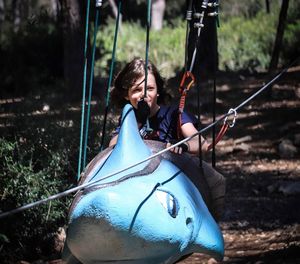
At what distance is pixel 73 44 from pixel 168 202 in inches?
346

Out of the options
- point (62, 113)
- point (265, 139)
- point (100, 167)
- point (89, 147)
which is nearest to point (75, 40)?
point (265, 139)

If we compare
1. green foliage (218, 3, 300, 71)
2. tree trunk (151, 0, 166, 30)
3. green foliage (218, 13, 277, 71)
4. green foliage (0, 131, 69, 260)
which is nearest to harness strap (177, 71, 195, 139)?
green foliage (0, 131, 69, 260)

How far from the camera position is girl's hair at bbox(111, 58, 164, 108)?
12.6 ft

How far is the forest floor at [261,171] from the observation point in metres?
5.66

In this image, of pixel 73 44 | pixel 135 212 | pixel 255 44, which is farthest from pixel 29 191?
pixel 255 44

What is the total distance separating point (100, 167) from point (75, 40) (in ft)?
27.7

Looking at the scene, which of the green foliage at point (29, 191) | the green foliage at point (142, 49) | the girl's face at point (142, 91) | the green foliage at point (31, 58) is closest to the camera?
the girl's face at point (142, 91)

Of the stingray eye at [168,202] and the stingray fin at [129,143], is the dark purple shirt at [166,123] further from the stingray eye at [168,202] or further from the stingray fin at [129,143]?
the stingray eye at [168,202]

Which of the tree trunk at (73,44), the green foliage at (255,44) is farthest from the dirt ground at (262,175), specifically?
the tree trunk at (73,44)

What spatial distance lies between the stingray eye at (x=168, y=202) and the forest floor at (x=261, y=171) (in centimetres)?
224

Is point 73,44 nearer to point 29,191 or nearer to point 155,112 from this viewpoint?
point 29,191

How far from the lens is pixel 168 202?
2.95m

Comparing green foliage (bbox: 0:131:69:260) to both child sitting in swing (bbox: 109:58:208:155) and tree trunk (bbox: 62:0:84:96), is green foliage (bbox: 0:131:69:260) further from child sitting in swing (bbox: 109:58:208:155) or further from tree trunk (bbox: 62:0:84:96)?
tree trunk (bbox: 62:0:84:96)

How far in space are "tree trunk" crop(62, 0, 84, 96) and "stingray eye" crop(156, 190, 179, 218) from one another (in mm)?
8033
